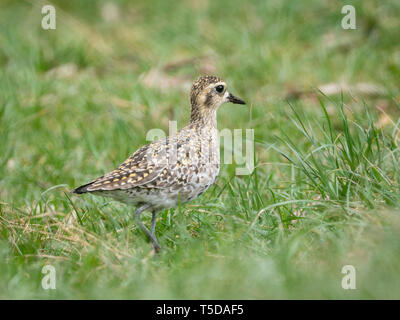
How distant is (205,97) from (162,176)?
1.02 metres

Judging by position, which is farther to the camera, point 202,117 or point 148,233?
point 202,117

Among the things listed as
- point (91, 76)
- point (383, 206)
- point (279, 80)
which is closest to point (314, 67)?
point (279, 80)

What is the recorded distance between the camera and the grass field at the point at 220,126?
4.52 meters

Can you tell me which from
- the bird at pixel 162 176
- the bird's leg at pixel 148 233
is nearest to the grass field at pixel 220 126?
the bird's leg at pixel 148 233

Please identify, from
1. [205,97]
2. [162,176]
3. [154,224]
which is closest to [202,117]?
[205,97]

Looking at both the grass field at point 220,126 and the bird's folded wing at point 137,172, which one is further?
the bird's folded wing at point 137,172

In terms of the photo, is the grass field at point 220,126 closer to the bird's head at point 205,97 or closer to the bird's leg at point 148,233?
the bird's leg at point 148,233

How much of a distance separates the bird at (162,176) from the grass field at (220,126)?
27cm

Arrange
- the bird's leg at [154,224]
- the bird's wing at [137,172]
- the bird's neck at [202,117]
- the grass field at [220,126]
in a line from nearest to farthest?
the grass field at [220,126], the bird's wing at [137,172], the bird's leg at [154,224], the bird's neck at [202,117]

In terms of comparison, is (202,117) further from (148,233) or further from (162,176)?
(148,233)

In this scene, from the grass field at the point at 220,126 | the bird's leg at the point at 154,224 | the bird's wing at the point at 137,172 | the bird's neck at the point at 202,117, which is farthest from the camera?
the bird's neck at the point at 202,117

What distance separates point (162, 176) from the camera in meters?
5.35
